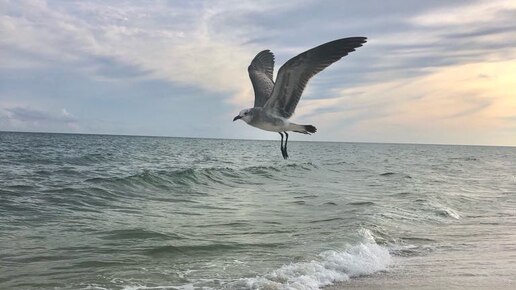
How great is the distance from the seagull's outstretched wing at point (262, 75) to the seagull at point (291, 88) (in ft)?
0.25

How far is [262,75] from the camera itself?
8734mm

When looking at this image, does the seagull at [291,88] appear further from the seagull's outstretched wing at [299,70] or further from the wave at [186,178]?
the wave at [186,178]

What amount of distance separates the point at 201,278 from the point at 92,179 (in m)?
13.6

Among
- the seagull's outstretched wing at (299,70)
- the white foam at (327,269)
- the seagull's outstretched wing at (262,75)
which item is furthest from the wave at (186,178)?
the seagull's outstretched wing at (299,70)

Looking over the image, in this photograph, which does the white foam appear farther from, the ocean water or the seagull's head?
the seagull's head

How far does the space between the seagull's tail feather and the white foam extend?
1963mm

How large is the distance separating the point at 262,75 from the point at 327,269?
3.29 m

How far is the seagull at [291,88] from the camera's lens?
251 inches

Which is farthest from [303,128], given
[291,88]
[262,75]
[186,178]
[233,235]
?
[186,178]

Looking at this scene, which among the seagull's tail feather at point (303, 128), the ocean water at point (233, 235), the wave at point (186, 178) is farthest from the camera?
the wave at point (186, 178)

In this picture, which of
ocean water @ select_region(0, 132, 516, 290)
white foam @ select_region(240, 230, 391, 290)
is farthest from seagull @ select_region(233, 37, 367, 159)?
ocean water @ select_region(0, 132, 516, 290)

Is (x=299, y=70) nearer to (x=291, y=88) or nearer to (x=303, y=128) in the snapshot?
(x=291, y=88)

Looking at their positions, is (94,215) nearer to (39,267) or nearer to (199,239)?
(199,239)

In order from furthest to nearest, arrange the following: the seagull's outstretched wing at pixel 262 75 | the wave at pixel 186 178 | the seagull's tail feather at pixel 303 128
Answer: the wave at pixel 186 178, the seagull's outstretched wing at pixel 262 75, the seagull's tail feather at pixel 303 128
